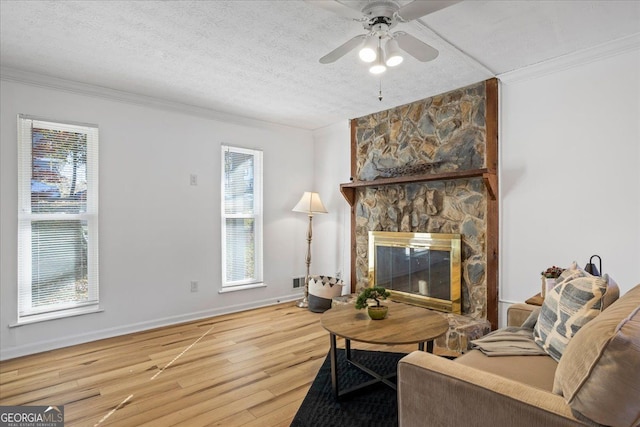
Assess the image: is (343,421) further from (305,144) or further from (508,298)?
(305,144)

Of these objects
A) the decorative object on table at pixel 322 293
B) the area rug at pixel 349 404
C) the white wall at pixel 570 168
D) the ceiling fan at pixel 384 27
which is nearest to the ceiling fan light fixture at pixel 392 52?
the ceiling fan at pixel 384 27

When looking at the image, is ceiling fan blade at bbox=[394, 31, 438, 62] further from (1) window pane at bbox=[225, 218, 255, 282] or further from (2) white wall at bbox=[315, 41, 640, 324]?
(1) window pane at bbox=[225, 218, 255, 282]

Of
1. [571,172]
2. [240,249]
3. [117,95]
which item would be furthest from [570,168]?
[117,95]

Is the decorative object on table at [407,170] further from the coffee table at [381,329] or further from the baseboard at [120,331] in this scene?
the baseboard at [120,331]

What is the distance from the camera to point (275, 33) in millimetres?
2359

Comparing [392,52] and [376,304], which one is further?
[376,304]

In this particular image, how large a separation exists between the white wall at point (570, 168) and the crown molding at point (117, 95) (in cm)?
298

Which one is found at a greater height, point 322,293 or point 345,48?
point 345,48

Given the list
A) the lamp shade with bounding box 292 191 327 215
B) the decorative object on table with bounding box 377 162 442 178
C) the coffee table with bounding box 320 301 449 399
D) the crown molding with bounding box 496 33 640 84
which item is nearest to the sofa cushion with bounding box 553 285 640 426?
the coffee table with bounding box 320 301 449 399

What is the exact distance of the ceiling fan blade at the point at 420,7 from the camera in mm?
1656

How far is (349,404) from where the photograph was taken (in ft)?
7.11

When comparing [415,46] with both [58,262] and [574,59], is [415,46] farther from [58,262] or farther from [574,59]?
[58,262]

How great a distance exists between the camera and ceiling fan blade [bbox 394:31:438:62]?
76.7 inches

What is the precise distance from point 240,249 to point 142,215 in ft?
4.15
